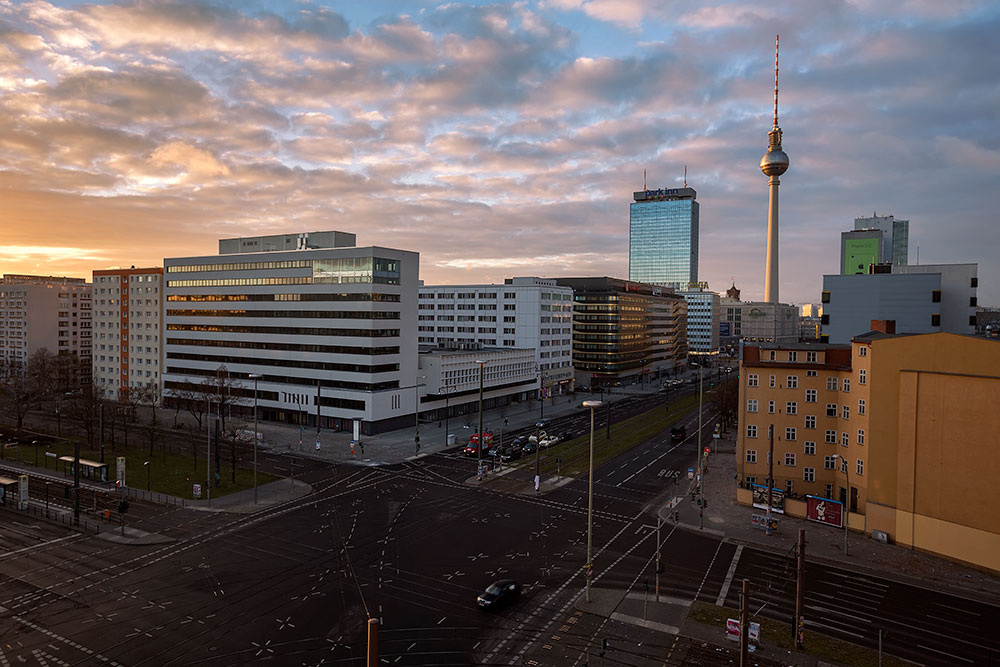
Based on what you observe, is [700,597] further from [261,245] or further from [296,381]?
[261,245]

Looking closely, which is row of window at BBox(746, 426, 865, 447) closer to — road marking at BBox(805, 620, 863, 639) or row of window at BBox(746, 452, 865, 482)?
row of window at BBox(746, 452, 865, 482)

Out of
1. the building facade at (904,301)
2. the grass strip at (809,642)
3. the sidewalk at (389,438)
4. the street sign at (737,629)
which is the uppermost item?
the building facade at (904,301)

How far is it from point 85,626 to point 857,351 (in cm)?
6167

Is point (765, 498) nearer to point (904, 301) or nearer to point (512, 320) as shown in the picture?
point (904, 301)

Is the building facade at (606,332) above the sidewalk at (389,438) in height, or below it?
above

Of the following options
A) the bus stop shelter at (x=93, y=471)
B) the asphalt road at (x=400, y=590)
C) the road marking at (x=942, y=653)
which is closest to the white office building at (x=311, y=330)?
the bus stop shelter at (x=93, y=471)

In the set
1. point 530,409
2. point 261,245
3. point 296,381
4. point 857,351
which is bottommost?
point 530,409

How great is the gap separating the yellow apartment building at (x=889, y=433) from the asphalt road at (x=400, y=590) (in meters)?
8.73

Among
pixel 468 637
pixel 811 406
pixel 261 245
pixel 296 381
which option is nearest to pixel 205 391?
pixel 296 381

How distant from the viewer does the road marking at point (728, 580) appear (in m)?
36.0

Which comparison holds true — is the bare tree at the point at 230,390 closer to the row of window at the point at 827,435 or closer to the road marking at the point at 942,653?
the row of window at the point at 827,435

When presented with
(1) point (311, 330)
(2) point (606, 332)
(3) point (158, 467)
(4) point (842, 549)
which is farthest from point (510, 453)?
(2) point (606, 332)

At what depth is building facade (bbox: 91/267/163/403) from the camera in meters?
118

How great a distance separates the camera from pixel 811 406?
57.4 meters
